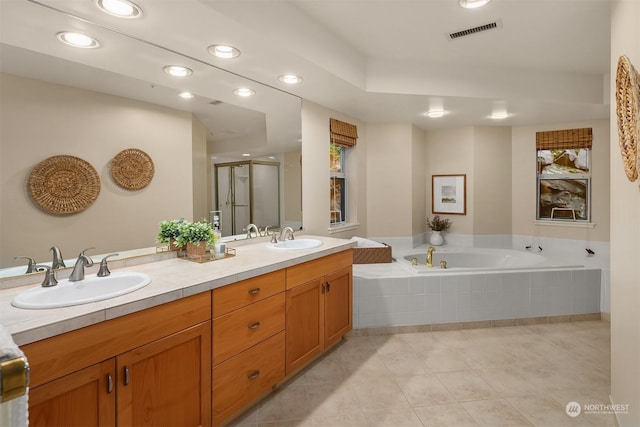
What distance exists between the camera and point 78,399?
3.78 ft

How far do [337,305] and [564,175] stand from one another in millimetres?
3648

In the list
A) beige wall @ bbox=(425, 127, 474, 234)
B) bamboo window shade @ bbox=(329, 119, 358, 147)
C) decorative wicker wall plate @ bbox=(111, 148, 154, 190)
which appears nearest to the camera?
decorative wicker wall plate @ bbox=(111, 148, 154, 190)

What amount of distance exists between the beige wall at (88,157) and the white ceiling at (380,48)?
23 cm

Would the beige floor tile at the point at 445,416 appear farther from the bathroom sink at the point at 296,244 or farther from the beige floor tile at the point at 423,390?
the bathroom sink at the point at 296,244

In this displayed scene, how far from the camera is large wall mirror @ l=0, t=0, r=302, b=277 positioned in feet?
4.95

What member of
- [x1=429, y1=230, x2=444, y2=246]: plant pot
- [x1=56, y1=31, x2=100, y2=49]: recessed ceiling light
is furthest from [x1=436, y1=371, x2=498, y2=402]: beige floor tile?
[x1=56, y1=31, x2=100, y2=49]: recessed ceiling light

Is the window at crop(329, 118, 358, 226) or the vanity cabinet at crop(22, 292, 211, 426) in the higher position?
the window at crop(329, 118, 358, 226)

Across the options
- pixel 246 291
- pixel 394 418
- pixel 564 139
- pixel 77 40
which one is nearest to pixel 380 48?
pixel 77 40

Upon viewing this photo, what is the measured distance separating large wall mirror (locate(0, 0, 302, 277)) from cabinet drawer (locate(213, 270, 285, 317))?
Answer: 0.66 m

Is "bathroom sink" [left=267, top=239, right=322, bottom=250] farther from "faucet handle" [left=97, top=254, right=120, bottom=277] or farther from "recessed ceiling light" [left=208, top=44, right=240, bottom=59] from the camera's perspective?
"recessed ceiling light" [left=208, top=44, right=240, bottom=59]

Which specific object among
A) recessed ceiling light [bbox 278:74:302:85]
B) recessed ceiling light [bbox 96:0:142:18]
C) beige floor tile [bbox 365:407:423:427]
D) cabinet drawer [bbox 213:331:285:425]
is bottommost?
beige floor tile [bbox 365:407:423:427]

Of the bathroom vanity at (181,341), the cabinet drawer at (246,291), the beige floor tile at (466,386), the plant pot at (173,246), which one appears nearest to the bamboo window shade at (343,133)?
the bathroom vanity at (181,341)

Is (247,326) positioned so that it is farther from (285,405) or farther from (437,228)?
(437,228)

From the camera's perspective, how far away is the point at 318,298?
94.3 inches
